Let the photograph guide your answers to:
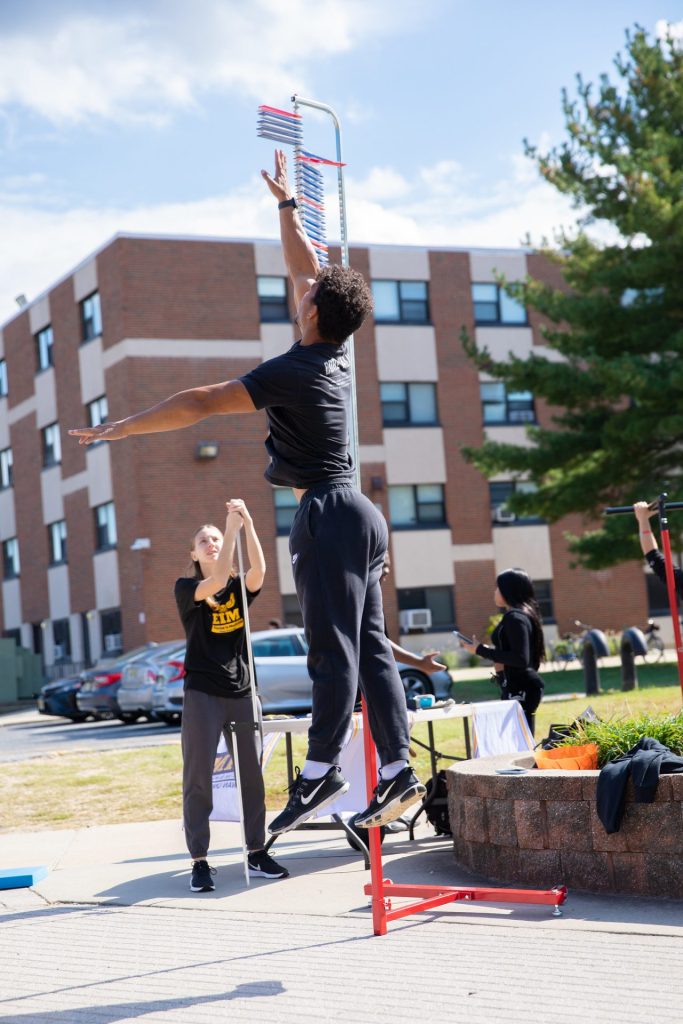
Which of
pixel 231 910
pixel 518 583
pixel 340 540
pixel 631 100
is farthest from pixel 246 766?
pixel 631 100

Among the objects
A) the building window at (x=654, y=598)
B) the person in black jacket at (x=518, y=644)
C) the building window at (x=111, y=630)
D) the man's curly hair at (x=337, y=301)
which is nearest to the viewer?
the man's curly hair at (x=337, y=301)

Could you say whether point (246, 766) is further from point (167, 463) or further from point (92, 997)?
point (167, 463)

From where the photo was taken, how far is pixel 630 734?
7094 millimetres

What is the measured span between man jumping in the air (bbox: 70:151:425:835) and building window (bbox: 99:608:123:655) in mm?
34339

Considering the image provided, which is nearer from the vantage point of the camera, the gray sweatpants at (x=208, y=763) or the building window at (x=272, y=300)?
the gray sweatpants at (x=208, y=763)

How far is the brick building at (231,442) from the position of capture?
3878 cm

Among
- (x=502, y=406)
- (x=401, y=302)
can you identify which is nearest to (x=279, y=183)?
(x=401, y=302)

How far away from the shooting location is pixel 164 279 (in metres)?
39.0

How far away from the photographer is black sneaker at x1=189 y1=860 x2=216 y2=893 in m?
7.43

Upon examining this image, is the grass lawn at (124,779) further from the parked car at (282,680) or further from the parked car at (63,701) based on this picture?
the parked car at (63,701)

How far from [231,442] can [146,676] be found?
17.0 m

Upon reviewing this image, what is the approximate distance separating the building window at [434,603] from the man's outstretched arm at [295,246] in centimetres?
3659

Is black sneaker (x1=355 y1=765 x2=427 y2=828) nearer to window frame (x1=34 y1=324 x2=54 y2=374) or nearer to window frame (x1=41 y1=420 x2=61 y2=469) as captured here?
window frame (x1=41 y1=420 x2=61 y2=469)

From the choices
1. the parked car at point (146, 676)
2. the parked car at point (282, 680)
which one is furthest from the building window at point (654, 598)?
the parked car at point (146, 676)
